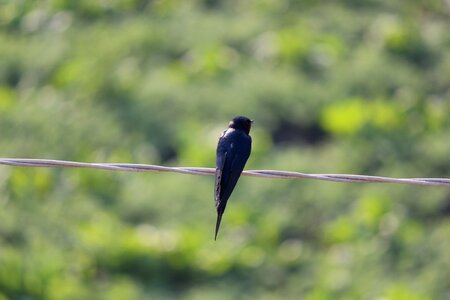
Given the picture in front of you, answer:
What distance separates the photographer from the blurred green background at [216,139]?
796 centimetres

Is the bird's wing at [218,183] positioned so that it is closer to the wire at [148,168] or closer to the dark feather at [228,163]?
the dark feather at [228,163]

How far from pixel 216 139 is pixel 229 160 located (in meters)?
4.04

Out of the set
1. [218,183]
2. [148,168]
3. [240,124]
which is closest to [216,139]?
[240,124]

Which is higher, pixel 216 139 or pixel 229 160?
pixel 216 139

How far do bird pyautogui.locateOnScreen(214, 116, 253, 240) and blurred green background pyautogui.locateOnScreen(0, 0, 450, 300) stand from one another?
7.52 feet

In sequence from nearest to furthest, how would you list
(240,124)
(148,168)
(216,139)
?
1. (148,168)
2. (240,124)
3. (216,139)

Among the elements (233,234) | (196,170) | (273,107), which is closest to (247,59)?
(273,107)

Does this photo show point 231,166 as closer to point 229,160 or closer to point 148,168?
point 229,160

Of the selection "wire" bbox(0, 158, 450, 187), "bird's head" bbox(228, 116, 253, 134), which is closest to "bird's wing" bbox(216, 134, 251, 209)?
"bird's head" bbox(228, 116, 253, 134)

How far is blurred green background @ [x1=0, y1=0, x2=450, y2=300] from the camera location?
26.1 ft

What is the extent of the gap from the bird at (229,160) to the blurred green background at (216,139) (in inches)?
90.2

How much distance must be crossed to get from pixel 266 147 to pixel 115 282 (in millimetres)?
2025

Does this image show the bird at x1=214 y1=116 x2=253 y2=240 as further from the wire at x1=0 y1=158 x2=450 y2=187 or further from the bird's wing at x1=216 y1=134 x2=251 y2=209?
the wire at x1=0 y1=158 x2=450 y2=187

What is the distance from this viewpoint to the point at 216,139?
9.18 m
